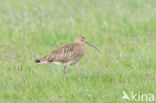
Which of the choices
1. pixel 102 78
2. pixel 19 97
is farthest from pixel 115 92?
pixel 19 97

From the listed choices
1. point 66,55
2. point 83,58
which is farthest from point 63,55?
point 83,58

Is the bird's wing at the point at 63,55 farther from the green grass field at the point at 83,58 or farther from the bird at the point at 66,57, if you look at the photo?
the green grass field at the point at 83,58

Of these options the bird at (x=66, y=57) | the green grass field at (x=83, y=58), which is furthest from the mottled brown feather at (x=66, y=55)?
the green grass field at (x=83, y=58)

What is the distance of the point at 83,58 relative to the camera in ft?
36.1

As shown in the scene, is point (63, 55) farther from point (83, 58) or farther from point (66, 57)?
point (83, 58)

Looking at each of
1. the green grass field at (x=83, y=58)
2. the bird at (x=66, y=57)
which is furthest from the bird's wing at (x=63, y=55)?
the green grass field at (x=83, y=58)

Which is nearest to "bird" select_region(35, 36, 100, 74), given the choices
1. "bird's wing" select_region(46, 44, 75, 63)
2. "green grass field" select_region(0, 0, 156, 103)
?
"bird's wing" select_region(46, 44, 75, 63)

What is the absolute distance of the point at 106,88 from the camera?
847 cm

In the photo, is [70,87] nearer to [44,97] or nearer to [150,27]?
[44,97]

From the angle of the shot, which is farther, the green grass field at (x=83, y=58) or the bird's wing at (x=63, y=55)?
the bird's wing at (x=63, y=55)

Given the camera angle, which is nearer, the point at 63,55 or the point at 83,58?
the point at 63,55

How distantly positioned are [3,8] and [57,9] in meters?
2.98

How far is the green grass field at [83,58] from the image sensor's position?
8164 mm

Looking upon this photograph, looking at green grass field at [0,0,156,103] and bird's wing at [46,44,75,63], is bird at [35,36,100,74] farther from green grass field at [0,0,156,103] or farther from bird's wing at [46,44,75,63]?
green grass field at [0,0,156,103]
